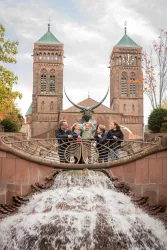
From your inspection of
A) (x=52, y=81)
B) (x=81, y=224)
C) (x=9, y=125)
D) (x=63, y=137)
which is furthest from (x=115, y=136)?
(x=52, y=81)

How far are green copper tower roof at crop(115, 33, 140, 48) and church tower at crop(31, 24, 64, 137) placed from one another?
12.0 meters

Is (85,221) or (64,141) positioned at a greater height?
(64,141)

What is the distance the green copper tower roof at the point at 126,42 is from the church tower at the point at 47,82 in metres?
12.0

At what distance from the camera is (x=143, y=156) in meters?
7.69

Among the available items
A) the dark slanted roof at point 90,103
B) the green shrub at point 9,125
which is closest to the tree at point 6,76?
the green shrub at point 9,125

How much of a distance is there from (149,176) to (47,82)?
212ft

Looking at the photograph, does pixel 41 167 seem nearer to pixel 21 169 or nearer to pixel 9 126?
pixel 21 169

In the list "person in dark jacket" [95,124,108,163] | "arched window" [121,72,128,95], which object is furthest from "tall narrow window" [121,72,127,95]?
"person in dark jacket" [95,124,108,163]

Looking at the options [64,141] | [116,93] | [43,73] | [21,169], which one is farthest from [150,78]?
[43,73]

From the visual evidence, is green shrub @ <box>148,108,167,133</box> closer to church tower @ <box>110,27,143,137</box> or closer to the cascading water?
the cascading water

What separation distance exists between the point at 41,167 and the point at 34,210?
1218 millimetres

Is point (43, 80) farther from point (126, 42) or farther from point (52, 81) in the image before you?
point (126, 42)

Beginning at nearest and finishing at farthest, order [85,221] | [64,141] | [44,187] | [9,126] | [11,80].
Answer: [85,221] → [44,187] → [64,141] → [11,80] → [9,126]

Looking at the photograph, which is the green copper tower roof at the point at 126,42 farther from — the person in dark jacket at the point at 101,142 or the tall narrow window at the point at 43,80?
the person in dark jacket at the point at 101,142
